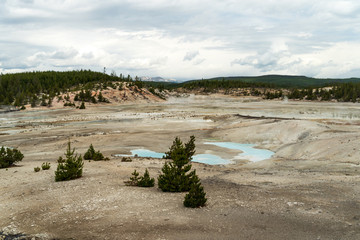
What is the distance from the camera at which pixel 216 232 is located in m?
8.22

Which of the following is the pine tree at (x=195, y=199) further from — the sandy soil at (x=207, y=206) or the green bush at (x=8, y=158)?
the green bush at (x=8, y=158)

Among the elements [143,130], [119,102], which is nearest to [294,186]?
[143,130]

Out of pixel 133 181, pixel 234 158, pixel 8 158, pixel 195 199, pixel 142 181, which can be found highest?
pixel 195 199

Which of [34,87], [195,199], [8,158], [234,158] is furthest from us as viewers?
[34,87]

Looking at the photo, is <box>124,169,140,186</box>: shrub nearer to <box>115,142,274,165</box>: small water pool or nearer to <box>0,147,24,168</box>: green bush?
<box>115,142,274,165</box>: small water pool

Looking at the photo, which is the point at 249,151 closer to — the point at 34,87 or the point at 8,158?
the point at 8,158

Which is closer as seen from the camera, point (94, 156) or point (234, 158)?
point (94, 156)

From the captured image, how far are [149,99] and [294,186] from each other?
8777 cm

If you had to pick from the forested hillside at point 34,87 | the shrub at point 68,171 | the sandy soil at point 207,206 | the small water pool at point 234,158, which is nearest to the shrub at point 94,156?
the sandy soil at point 207,206

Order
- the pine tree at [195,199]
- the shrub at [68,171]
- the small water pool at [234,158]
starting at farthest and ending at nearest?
the small water pool at [234,158] < the shrub at [68,171] < the pine tree at [195,199]

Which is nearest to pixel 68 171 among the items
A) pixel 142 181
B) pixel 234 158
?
pixel 142 181

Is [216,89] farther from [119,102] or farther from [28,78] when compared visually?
[28,78]

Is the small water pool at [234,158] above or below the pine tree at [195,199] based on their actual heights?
below

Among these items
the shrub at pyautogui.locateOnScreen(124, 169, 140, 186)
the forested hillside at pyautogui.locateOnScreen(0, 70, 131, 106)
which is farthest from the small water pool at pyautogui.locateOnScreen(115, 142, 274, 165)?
→ the forested hillside at pyautogui.locateOnScreen(0, 70, 131, 106)
